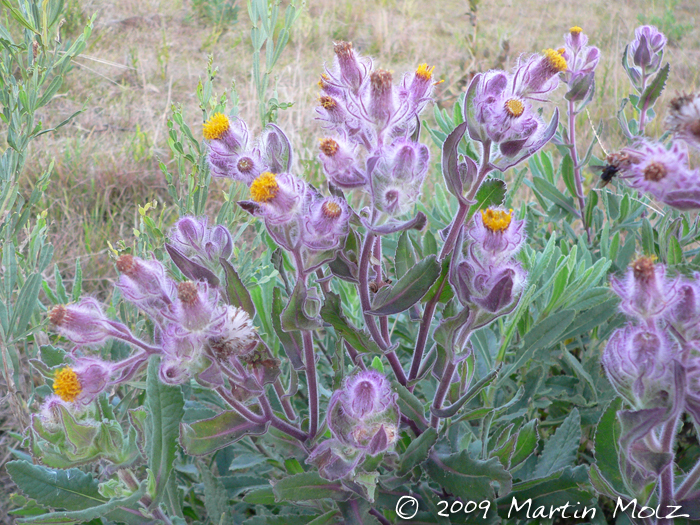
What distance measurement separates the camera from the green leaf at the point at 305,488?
5.44ft

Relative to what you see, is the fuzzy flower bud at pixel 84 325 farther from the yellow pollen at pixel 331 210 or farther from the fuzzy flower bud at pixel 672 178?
the fuzzy flower bud at pixel 672 178

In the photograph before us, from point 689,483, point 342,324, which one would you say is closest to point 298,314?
point 342,324

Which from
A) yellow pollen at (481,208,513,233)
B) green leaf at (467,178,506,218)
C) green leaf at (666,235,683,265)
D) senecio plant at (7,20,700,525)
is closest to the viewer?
senecio plant at (7,20,700,525)

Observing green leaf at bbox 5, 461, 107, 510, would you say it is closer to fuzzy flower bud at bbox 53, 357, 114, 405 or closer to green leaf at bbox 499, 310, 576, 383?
fuzzy flower bud at bbox 53, 357, 114, 405

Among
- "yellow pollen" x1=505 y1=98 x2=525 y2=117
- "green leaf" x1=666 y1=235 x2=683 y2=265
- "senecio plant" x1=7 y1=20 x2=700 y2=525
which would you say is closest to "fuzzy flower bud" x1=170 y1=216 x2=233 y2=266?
"senecio plant" x1=7 y1=20 x2=700 y2=525

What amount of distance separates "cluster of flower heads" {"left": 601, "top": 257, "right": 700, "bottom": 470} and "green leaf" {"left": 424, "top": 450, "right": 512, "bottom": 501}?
0.52m

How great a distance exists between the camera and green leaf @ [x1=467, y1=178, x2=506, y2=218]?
1752 mm

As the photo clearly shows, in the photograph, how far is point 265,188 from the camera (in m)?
1.46

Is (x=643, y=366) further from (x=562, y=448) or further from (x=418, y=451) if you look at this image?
(x=562, y=448)

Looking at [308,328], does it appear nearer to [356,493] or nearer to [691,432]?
[356,493]

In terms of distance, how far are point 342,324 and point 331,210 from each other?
0.36m

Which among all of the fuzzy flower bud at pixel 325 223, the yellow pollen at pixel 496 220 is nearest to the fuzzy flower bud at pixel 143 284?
Answer: the fuzzy flower bud at pixel 325 223

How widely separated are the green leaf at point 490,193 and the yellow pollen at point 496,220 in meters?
0.29

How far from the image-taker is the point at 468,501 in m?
1.91
